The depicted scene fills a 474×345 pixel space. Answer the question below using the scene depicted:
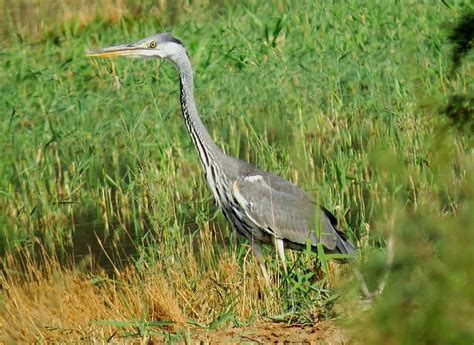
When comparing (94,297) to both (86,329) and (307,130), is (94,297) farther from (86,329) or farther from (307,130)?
(307,130)

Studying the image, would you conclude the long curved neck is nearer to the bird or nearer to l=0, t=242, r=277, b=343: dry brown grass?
the bird

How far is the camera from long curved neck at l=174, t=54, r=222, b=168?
314 inches

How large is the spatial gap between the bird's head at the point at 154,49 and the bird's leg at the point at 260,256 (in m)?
1.57

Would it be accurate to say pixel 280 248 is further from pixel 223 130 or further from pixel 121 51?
pixel 223 130

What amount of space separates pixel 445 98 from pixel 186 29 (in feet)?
37.7

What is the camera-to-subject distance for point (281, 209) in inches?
310

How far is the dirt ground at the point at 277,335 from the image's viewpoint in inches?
236

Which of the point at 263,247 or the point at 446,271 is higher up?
the point at 446,271

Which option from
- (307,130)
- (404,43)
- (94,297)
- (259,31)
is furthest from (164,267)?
(259,31)

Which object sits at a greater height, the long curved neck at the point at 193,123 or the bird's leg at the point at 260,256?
the long curved neck at the point at 193,123

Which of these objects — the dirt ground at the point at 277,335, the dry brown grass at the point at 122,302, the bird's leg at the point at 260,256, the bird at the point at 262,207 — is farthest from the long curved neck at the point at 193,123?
the dirt ground at the point at 277,335

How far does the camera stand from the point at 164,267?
769 cm

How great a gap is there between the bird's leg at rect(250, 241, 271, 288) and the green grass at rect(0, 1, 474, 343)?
0.08 m

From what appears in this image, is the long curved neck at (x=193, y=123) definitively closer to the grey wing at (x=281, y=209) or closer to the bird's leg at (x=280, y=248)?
the grey wing at (x=281, y=209)
